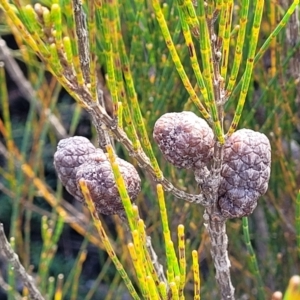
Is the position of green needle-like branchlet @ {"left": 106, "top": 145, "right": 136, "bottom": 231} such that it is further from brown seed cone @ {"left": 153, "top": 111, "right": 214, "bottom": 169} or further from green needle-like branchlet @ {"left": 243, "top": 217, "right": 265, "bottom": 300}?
green needle-like branchlet @ {"left": 243, "top": 217, "right": 265, "bottom": 300}

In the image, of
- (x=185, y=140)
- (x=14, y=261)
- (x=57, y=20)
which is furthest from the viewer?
(x=14, y=261)

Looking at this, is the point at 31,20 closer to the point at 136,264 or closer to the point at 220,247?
the point at 136,264

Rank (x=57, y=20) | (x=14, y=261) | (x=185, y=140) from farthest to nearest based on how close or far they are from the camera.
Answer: (x=14, y=261) → (x=185, y=140) → (x=57, y=20)

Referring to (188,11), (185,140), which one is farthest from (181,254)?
(188,11)

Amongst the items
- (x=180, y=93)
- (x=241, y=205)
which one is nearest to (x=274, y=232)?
(x=180, y=93)

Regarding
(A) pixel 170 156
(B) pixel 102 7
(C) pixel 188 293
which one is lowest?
(C) pixel 188 293

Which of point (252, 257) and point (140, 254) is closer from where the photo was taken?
point (140, 254)

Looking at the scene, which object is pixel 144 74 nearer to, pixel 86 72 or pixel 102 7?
pixel 86 72
